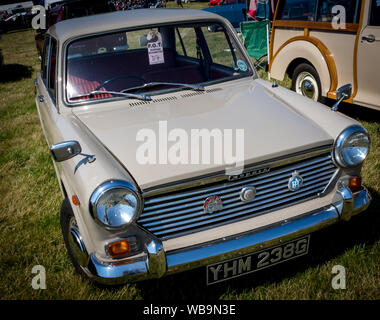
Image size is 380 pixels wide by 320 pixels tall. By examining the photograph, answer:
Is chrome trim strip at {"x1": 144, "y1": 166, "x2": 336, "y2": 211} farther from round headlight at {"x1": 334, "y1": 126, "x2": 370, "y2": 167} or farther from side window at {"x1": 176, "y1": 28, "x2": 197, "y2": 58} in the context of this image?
side window at {"x1": 176, "y1": 28, "x2": 197, "y2": 58}

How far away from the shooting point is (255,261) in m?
1.92

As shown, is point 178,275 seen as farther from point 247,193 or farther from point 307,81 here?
point 307,81

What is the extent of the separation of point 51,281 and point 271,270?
4.94 feet

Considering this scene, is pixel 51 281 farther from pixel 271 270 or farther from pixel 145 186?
pixel 271 270

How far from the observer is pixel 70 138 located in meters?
2.12

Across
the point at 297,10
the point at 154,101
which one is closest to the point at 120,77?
the point at 154,101

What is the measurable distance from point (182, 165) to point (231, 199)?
0.34 metres

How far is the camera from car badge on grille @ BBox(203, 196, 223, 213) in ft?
6.04

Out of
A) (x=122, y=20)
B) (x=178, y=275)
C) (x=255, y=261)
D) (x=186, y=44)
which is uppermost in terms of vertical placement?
(x=122, y=20)

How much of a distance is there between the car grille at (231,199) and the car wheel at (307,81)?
9.50 ft

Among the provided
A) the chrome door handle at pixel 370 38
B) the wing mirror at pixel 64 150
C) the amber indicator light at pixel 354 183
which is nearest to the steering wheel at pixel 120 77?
the wing mirror at pixel 64 150

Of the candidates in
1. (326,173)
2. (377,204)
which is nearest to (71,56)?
(326,173)

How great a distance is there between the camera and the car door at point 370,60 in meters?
3.78

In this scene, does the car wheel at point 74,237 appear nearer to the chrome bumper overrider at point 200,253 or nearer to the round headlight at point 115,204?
the chrome bumper overrider at point 200,253
